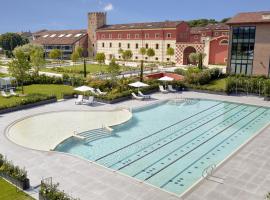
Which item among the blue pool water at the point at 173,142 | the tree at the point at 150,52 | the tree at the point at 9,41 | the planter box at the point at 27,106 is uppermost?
the tree at the point at 9,41

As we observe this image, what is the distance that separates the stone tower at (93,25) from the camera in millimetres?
62469

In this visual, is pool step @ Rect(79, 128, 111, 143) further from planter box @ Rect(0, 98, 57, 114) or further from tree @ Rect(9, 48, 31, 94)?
tree @ Rect(9, 48, 31, 94)

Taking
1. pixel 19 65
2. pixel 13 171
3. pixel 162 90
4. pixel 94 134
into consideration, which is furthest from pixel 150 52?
pixel 13 171

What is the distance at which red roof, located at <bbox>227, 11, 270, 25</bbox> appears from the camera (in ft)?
101

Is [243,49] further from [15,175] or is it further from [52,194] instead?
[52,194]

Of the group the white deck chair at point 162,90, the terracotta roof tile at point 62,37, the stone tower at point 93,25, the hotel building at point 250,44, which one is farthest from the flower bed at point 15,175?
the stone tower at point 93,25

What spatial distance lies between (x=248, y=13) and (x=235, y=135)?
930 inches

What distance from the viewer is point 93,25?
6306cm

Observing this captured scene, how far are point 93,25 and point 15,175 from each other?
57.5 meters

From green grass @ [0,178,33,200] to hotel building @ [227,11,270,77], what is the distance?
1153 inches

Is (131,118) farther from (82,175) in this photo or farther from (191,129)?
(82,175)

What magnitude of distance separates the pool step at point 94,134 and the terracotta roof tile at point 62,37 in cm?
4934

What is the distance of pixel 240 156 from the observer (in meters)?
11.7

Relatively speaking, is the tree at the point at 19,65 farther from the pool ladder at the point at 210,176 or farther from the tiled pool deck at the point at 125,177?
the pool ladder at the point at 210,176
